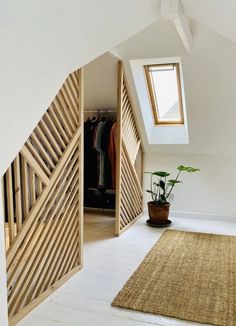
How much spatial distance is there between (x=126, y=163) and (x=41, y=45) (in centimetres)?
282

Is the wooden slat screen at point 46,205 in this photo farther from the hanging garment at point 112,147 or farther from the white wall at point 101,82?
the hanging garment at point 112,147

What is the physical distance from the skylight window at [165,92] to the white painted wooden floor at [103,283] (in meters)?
1.57

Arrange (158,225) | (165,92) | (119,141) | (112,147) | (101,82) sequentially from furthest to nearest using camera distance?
(165,92)
(112,147)
(158,225)
(101,82)
(119,141)

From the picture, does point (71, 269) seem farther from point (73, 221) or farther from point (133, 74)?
point (133, 74)

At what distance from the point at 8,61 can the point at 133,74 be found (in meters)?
2.76

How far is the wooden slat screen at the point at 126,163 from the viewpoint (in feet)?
12.1

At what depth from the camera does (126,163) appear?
4023mm

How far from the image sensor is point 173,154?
4.66 m

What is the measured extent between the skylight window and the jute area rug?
1861 mm

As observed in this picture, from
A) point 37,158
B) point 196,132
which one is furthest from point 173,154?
point 37,158

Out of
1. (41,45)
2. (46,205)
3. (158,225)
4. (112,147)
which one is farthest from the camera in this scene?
(112,147)

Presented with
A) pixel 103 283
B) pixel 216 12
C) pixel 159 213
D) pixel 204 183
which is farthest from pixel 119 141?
pixel 216 12

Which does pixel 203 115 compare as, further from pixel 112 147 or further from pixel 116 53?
pixel 116 53

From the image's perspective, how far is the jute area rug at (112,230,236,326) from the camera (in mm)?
2090
